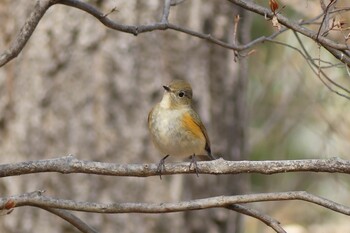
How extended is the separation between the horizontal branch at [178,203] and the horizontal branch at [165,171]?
0.09m

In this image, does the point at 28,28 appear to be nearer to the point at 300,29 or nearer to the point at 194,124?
the point at 300,29

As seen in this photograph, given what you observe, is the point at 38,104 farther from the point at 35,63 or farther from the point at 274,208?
the point at 274,208

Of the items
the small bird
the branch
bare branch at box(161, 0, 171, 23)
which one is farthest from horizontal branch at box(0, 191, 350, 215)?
the small bird

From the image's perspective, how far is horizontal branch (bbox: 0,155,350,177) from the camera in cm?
273

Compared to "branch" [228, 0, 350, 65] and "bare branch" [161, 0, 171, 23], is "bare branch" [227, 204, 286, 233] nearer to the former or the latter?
"branch" [228, 0, 350, 65]

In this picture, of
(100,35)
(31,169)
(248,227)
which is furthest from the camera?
(248,227)

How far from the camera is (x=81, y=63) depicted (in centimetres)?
482

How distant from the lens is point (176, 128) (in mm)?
4172

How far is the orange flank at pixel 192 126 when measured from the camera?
4184 millimetres

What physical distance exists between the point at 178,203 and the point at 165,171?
0.26 metres

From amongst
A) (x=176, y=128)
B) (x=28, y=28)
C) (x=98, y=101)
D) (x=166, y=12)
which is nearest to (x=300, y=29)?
(x=166, y=12)

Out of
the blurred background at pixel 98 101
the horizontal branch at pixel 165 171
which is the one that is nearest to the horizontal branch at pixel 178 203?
the horizontal branch at pixel 165 171

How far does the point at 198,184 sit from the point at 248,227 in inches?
122

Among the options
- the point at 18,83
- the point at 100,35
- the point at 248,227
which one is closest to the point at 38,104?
the point at 18,83
